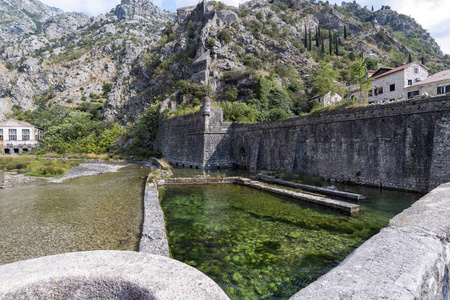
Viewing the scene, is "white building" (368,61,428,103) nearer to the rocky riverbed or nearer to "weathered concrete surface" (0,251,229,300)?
the rocky riverbed

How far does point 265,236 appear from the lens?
6492mm

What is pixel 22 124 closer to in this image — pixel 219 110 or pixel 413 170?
pixel 219 110

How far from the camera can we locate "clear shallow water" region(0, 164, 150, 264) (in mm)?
5450

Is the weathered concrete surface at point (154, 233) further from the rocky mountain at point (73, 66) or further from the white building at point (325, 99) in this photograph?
the rocky mountain at point (73, 66)

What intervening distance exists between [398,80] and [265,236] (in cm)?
3178

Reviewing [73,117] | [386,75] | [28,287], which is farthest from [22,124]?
[386,75]

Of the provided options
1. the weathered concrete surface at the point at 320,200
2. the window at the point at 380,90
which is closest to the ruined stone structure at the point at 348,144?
the weathered concrete surface at the point at 320,200

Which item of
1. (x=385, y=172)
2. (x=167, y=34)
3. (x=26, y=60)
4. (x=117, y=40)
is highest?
(x=117, y=40)

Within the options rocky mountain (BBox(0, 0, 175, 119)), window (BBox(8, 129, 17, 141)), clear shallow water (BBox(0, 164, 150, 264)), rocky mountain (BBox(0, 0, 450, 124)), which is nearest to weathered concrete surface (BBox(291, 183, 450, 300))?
clear shallow water (BBox(0, 164, 150, 264))

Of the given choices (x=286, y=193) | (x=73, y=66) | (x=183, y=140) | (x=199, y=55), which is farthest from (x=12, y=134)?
(x=286, y=193)

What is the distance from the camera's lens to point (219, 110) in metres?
24.7

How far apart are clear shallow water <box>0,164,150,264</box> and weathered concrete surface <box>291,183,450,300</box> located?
489 cm

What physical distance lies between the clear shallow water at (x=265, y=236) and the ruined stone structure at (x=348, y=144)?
151cm

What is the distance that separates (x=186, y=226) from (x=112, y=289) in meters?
5.85
